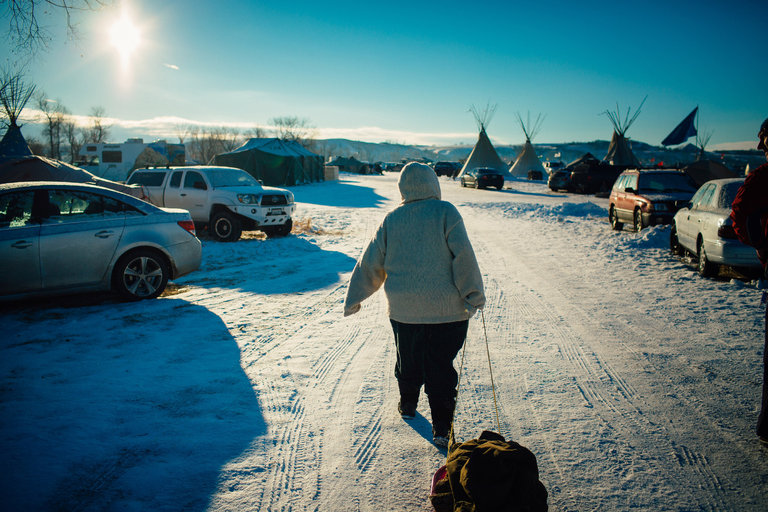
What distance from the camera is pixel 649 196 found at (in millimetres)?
11578

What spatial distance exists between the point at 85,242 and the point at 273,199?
6.04 m

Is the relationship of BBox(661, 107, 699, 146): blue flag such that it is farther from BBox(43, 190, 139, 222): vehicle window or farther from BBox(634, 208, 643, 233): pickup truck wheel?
BBox(43, 190, 139, 222): vehicle window

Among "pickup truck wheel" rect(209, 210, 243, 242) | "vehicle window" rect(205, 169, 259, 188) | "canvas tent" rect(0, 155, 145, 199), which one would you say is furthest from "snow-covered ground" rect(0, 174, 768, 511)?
"canvas tent" rect(0, 155, 145, 199)

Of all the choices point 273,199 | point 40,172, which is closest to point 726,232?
point 273,199

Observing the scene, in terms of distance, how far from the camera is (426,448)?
2.84 meters

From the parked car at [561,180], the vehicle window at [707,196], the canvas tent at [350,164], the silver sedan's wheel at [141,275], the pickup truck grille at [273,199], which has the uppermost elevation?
the canvas tent at [350,164]

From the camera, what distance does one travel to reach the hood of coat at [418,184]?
2.79 meters

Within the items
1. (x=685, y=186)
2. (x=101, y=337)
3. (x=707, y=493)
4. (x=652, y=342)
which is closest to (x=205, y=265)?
(x=101, y=337)

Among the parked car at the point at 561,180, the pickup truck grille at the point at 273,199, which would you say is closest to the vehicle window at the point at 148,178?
the pickup truck grille at the point at 273,199

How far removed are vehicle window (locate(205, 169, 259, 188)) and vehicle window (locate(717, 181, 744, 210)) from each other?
34.5 feet

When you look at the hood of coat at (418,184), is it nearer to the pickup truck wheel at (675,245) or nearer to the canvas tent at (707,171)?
the pickup truck wheel at (675,245)

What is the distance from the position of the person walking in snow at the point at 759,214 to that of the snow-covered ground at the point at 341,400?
0.28 meters

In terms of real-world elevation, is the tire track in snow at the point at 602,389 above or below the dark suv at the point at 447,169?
below

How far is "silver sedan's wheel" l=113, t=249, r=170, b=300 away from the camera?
5812 millimetres
